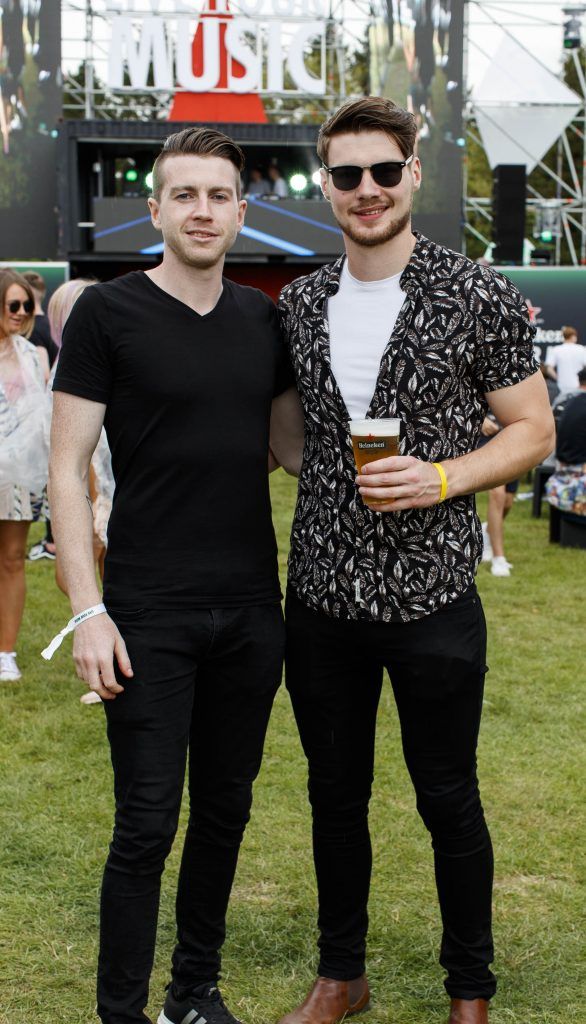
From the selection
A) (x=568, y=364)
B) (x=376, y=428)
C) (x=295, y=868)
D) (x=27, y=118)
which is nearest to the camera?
(x=376, y=428)

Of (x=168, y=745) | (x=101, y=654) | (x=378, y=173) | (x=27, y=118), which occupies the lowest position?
(x=168, y=745)

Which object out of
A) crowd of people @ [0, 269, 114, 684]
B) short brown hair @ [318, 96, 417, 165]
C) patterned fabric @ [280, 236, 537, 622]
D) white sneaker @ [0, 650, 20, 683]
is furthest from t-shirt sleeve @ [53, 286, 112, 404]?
white sneaker @ [0, 650, 20, 683]

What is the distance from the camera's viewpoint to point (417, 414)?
251cm

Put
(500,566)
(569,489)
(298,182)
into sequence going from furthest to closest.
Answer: (298,182) → (569,489) → (500,566)

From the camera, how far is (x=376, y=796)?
14.3 feet

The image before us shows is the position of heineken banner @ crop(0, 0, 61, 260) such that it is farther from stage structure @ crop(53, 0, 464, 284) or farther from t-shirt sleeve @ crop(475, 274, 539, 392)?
t-shirt sleeve @ crop(475, 274, 539, 392)

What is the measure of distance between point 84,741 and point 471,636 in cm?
285

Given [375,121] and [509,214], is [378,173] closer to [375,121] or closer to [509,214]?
[375,121]

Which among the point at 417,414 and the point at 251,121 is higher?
the point at 251,121

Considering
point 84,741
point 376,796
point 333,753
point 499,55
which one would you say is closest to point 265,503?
point 333,753

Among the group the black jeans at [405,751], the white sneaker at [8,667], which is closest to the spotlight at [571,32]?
the white sneaker at [8,667]

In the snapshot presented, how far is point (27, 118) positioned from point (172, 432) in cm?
2055

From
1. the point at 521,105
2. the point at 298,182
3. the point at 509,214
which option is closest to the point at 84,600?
the point at 509,214

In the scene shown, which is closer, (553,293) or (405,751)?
(405,751)
